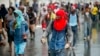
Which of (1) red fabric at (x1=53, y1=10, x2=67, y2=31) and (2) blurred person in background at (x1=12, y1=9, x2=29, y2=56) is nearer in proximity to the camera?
(1) red fabric at (x1=53, y1=10, x2=67, y2=31)

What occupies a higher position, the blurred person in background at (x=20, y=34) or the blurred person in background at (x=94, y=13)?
the blurred person in background at (x=94, y=13)

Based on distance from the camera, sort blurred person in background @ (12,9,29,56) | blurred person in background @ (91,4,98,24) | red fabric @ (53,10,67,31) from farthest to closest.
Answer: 1. blurred person in background @ (91,4,98,24)
2. blurred person in background @ (12,9,29,56)
3. red fabric @ (53,10,67,31)

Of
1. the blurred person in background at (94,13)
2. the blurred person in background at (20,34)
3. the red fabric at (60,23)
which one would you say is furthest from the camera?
the blurred person in background at (94,13)

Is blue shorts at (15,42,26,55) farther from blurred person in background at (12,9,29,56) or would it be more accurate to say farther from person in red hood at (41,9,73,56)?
person in red hood at (41,9,73,56)

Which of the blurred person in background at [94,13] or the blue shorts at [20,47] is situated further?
the blurred person in background at [94,13]

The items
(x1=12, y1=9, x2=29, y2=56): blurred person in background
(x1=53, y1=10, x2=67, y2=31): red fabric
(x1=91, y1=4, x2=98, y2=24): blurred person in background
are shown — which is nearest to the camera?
(x1=53, y1=10, x2=67, y2=31): red fabric

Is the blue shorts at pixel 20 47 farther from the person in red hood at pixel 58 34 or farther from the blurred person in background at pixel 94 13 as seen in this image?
the blurred person in background at pixel 94 13

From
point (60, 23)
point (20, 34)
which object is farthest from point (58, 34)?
point (20, 34)

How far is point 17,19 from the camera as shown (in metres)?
12.9

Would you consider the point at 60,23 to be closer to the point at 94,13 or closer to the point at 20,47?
the point at 20,47

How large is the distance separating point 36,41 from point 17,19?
8.82 metres

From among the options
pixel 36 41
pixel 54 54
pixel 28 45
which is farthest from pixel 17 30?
pixel 36 41

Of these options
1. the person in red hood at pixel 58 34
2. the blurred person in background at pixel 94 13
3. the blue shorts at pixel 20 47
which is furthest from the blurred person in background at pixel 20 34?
the blurred person in background at pixel 94 13

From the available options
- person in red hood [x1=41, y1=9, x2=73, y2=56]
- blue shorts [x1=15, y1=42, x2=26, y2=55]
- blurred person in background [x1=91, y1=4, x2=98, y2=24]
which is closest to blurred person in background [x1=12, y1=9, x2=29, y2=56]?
blue shorts [x1=15, y1=42, x2=26, y2=55]
